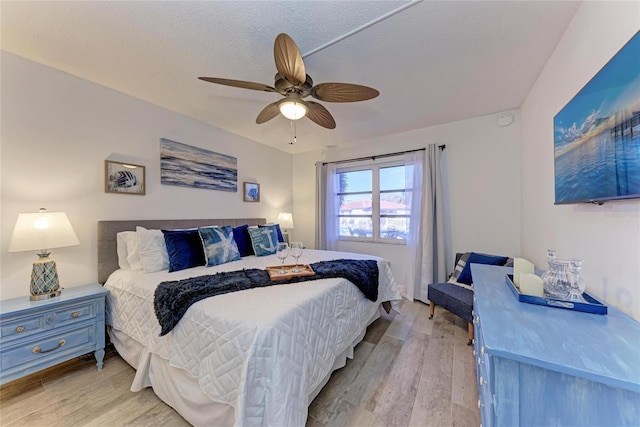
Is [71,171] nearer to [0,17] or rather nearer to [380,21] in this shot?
[0,17]

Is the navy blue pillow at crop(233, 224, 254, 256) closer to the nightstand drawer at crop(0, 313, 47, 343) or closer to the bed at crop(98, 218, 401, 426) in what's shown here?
the bed at crop(98, 218, 401, 426)

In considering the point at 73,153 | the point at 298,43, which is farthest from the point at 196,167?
the point at 298,43

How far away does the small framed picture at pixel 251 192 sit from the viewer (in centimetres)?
365

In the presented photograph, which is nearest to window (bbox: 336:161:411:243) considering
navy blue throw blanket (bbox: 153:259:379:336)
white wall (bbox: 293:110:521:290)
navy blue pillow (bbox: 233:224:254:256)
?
white wall (bbox: 293:110:521:290)

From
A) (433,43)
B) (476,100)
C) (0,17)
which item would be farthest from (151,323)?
(476,100)

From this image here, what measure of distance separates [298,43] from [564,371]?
2.18 meters

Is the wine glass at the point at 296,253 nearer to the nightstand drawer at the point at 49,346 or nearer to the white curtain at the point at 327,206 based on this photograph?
the nightstand drawer at the point at 49,346

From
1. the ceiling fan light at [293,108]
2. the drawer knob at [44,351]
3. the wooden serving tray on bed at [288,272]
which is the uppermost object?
the ceiling fan light at [293,108]

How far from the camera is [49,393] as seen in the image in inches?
63.3

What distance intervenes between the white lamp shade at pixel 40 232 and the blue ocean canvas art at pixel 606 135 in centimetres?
335

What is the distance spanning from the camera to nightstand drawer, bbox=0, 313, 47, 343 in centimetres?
149

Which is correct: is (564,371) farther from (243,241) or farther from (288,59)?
(243,241)

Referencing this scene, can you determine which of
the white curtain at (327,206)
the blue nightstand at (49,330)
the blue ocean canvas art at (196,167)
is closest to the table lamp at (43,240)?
the blue nightstand at (49,330)

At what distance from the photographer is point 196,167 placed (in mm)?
2965
